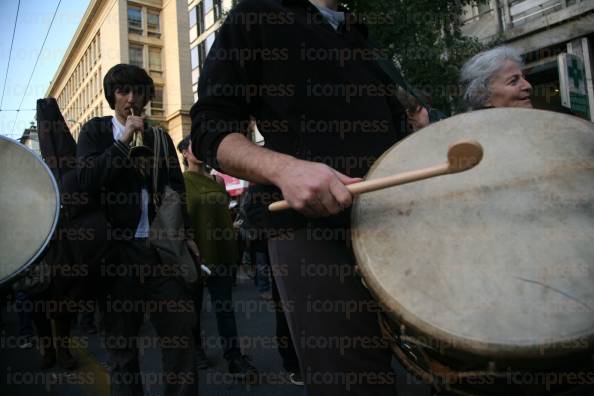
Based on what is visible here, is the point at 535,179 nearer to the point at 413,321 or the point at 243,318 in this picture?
the point at 413,321

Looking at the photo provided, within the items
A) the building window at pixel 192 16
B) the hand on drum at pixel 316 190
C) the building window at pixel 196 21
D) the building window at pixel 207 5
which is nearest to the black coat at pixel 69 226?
the hand on drum at pixel 316 190

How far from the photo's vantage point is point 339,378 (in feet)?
3.86

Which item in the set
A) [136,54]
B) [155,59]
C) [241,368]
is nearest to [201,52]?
[155,59]

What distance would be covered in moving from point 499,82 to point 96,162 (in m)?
2.28

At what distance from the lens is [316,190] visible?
1.03m

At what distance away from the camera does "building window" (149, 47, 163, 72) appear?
3184 cm

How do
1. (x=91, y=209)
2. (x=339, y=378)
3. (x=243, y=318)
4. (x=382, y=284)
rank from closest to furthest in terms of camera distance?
(x=382, y=284) → (x=339, y=378) → (x=91, y=209) → (x=243, y=318)

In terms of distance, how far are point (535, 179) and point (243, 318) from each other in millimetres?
4807

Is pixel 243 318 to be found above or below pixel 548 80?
below

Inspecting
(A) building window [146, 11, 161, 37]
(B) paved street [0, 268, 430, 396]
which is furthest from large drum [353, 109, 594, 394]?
(A) building window [146, 11, 161, 37]

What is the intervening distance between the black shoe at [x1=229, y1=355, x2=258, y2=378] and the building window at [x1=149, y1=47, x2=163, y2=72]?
1231 inches

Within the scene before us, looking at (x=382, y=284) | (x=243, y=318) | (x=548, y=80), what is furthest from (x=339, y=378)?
(x=548, y=80)

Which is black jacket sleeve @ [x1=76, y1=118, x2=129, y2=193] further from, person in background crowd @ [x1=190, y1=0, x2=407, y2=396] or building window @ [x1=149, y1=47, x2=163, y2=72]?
building window @ [x1=149, y1=47, x2=163, y2=72]

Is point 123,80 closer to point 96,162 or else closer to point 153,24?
point 96,162
